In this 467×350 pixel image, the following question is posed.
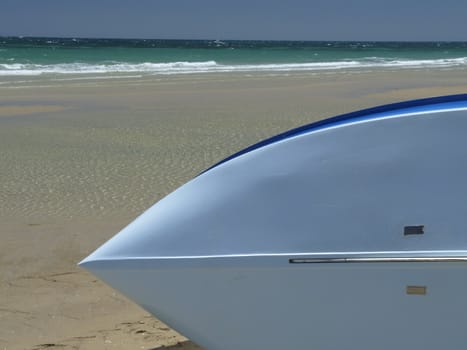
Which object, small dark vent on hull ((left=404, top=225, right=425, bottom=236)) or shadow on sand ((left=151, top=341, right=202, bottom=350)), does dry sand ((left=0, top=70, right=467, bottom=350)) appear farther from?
small dark vent on hull ((left=404, top=225, right=425, bottom=236))

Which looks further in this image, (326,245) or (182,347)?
(182,347)

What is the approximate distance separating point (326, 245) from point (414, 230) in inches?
16.4

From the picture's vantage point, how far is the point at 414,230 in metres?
3.31

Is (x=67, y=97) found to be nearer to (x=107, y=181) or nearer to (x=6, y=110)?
(x=6, y=110)

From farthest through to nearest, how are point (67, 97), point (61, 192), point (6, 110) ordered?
point (67, 97) → point (6, 110) → point (61, 192)

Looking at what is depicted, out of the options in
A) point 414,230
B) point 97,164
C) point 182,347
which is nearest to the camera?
point 414,230

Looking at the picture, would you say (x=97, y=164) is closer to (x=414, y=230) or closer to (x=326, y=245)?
(x=326, y=245)

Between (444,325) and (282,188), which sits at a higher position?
(282,188)

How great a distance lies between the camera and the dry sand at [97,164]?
180 inches

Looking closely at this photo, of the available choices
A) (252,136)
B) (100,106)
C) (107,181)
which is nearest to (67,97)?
(100,106)

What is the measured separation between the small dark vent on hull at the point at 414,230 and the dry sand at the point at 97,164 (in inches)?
59.7

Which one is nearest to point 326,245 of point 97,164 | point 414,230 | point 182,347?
point 414,230

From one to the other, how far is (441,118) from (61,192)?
17.7 ft

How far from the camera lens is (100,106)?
15.5m
